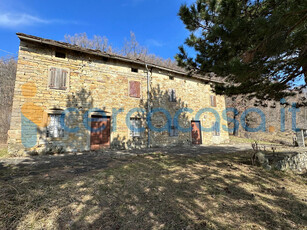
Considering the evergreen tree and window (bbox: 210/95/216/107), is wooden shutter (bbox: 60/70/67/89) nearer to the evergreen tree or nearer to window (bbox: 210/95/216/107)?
the evergreen tree

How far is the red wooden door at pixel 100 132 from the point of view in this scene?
843cm

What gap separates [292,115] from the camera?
20.9m

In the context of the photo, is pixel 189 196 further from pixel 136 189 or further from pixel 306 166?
pixel 306 166

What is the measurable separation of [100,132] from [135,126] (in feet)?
7.34

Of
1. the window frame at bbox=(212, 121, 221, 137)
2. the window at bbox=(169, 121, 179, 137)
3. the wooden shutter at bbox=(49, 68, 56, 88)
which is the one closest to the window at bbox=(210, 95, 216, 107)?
the window frame at bbox=(212, 121, 221, 137)

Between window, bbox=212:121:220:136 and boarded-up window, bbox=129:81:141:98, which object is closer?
boarded-up window, bbox=129:81:141:98

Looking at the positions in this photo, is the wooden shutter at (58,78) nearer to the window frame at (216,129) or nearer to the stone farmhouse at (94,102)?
the stone farmhouse at (94,102)

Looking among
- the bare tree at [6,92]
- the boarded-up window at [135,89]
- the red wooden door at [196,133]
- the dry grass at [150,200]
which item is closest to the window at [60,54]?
the boarded-up window at [135,89]

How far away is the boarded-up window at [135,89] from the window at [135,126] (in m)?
1.61

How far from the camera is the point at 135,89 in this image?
980 centimetres

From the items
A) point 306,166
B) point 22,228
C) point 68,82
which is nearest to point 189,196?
point 22,228

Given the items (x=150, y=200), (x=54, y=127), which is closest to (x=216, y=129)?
(x=150, y=200)

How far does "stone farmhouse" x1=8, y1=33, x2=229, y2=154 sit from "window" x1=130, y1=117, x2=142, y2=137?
2.6 inches

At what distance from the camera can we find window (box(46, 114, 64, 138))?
747 centimetres
